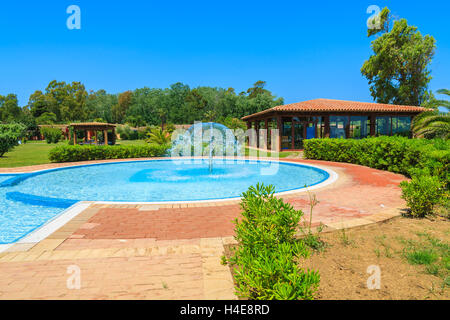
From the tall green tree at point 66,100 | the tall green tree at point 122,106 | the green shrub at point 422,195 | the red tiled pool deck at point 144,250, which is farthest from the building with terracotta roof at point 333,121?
the tall green tree at point 66,100

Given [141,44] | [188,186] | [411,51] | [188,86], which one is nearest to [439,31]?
[411,51]

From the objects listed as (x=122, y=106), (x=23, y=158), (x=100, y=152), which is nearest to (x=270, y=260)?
(x=100, y=152)

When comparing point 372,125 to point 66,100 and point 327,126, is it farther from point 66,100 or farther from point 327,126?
point 66,100

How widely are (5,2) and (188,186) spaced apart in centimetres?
1055

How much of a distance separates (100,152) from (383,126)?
77.7ft

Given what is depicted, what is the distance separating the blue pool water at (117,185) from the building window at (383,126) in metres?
13.9

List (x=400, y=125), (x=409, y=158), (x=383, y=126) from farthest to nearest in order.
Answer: (x=400, y=125) < (x=383, y=126) < (x=409, y=158)

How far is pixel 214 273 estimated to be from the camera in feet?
10.3

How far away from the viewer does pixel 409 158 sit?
9820mm

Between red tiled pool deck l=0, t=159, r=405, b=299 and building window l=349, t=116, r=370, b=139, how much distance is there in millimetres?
18570

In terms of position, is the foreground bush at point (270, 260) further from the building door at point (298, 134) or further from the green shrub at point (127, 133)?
the green shrub at point (127, 133)

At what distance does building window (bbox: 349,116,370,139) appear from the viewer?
23.8 m
